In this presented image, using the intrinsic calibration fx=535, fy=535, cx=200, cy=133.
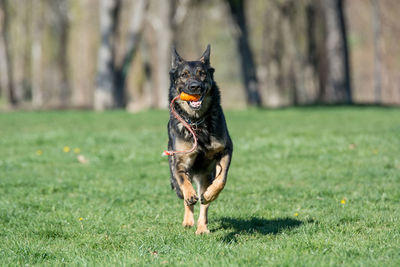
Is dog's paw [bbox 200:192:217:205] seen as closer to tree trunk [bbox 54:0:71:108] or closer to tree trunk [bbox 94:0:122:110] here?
tree trunk [bbox 94:0:122:110]

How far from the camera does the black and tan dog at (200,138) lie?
5.83m

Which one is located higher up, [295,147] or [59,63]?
[59,63]

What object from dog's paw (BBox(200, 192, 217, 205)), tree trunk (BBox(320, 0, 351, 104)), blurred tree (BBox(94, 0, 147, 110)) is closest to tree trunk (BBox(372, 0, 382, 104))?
tree trunk (BBox(320, 0, 351, 104))

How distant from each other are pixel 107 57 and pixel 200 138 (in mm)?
22445

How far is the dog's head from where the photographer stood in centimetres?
587

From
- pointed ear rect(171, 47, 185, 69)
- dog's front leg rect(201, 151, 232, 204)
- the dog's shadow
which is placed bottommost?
the dog's shadow

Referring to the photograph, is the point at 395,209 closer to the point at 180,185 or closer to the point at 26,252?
the point at 180,185

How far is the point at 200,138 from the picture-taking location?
5910mm

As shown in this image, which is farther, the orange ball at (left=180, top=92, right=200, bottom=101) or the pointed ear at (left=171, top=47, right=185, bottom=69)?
the pointed ear at (left=171, top=47, right=185, bottom=69)

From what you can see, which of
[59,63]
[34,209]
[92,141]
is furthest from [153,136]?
[59,63]

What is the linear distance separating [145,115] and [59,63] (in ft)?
71.5

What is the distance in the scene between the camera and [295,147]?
1198cm

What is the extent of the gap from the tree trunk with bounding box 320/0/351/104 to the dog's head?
70.7ft

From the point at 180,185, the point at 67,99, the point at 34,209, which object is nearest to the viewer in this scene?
the point at 180,185
